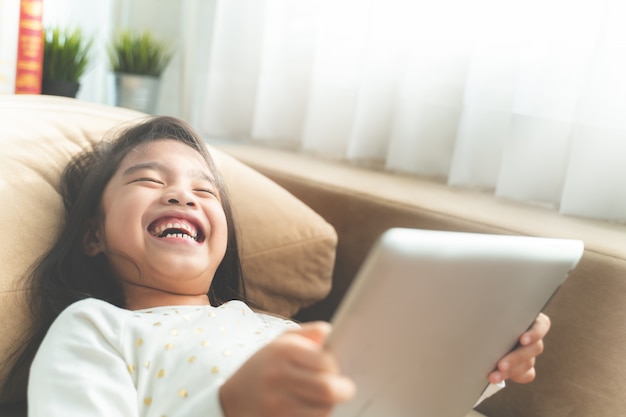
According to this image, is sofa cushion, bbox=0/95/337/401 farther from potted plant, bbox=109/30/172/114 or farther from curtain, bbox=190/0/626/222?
potted plant, bbox=109/30/172/114

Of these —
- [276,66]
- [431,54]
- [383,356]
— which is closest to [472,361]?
[383,356]

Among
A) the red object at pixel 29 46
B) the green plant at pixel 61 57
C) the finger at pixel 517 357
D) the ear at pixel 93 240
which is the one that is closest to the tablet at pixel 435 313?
the finger at pixel 517 357

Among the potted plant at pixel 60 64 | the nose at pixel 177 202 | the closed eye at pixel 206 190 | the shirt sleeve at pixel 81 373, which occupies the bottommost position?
the shirt sleeve at pixel 81 373

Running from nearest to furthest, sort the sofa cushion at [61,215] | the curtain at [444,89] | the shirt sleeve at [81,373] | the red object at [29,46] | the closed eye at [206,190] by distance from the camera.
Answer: the shirt sleeve at [81,373], the sofa cushion at [61,215], the closed eye at [206,190], the curtain at [444,89], the red object at [29,46]

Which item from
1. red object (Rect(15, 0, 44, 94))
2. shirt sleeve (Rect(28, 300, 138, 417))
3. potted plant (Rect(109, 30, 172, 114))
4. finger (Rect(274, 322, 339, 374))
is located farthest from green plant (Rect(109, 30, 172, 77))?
finger (Rect(274, 322, 339, 374))

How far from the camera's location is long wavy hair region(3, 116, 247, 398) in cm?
88

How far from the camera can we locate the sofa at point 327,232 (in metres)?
0.90

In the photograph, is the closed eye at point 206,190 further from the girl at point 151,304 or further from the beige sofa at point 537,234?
the beige sofa at point 537,234

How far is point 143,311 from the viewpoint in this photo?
88 centimetres

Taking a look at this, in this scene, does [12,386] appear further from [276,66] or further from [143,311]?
[276,66]

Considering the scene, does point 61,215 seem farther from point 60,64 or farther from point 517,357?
point 60,64

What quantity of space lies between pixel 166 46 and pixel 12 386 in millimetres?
1267

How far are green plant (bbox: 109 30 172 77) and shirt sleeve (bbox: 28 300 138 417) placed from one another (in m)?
1.06

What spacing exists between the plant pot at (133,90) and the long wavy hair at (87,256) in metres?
0.65
